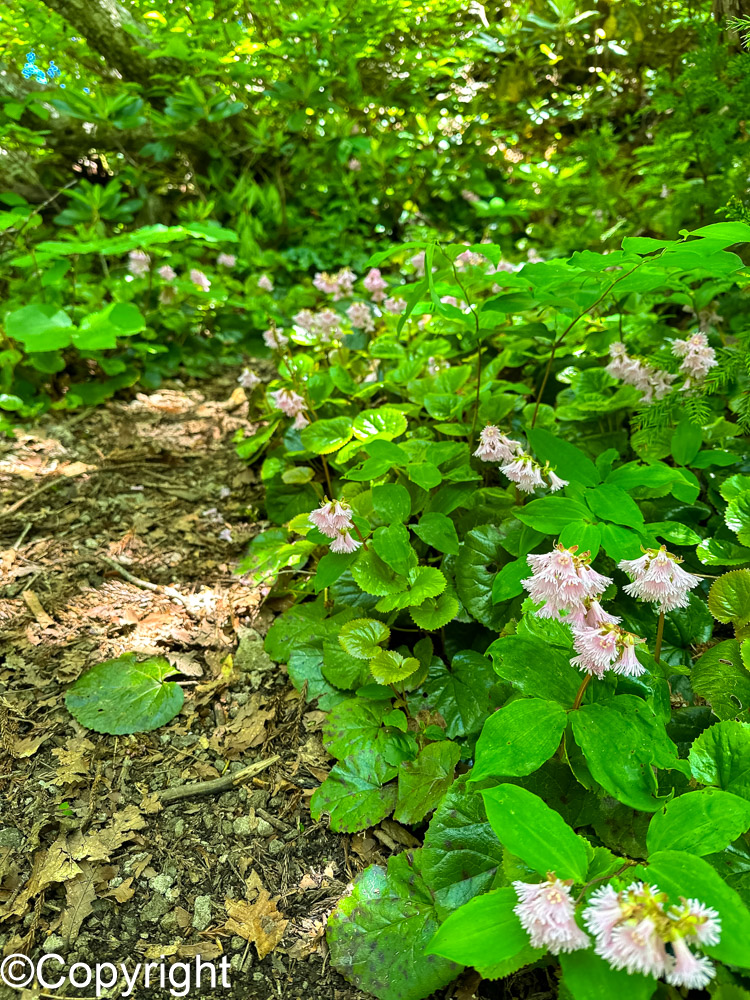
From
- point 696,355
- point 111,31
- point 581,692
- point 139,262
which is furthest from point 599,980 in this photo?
point 111,31

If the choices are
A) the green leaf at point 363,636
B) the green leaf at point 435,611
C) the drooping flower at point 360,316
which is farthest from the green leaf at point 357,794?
the drooping flower at point 360,316

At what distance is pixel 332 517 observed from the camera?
64.8 inches

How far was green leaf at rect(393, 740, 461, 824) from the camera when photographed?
1476 mm

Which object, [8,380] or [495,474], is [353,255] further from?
[495,474]

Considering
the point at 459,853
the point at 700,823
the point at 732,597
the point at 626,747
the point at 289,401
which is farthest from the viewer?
the point at 289,401

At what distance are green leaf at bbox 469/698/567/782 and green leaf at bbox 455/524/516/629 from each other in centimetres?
57

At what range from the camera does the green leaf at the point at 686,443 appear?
1812 millimetres

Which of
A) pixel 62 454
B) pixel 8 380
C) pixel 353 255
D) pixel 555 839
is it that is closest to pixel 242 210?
pixel 353 255

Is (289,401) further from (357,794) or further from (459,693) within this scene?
(357,794)

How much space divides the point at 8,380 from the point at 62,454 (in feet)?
2.04

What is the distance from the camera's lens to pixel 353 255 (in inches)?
188

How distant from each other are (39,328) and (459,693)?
262cm

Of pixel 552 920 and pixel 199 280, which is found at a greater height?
pixel 199 280

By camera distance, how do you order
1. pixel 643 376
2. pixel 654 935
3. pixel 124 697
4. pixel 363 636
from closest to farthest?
pixel 654 935 → pixel 363 636 → pixel 124 697 → pixel 643 376
